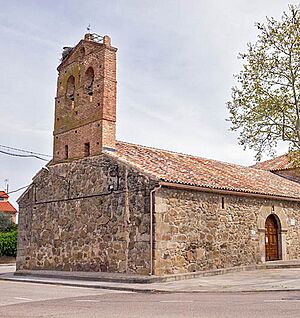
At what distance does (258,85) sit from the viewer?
18.6 m

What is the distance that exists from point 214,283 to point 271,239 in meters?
8.11

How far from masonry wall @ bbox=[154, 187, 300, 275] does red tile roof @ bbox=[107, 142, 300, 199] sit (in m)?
0.49

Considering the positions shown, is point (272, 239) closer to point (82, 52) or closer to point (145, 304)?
point (82, 52)

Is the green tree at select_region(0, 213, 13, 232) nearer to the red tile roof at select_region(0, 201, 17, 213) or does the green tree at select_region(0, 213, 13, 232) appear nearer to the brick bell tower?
the red tile roof at select_region(0, 201, 17, 213)

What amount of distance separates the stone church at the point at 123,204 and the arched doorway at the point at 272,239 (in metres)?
0.05

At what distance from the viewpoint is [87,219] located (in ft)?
62.5

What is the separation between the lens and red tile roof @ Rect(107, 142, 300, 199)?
18.0 meters

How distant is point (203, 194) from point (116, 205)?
329cm

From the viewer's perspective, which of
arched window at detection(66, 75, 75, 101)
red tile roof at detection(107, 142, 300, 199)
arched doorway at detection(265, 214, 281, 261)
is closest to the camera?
red tile roof at detection(107, 142, 300, 199)

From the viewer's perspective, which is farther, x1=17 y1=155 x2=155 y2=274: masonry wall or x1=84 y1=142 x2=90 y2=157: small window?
x1=84 y1=142 x2=90 y2=157: small window

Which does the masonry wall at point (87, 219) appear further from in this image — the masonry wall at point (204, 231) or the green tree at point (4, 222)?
the green tree at point (4, 222)

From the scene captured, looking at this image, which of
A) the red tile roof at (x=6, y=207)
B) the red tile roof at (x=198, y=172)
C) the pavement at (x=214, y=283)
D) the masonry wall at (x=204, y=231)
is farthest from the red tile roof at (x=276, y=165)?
the red tile roof at (x=6, y=207)

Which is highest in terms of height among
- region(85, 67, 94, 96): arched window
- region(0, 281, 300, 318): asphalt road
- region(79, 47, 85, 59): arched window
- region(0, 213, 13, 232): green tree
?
region(79, 47, 85, 59): arched window

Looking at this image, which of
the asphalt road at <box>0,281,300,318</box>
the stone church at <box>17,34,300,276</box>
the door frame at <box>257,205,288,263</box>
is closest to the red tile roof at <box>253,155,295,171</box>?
the stone church at <box>17,34,300,276</box>
